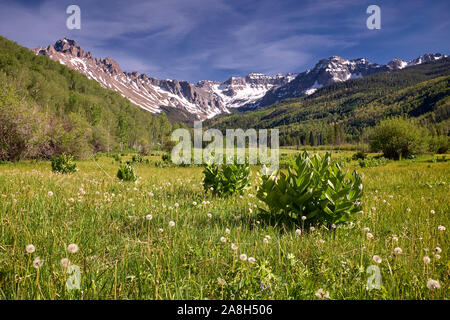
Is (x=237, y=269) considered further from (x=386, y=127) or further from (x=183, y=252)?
(x=386, y=127)

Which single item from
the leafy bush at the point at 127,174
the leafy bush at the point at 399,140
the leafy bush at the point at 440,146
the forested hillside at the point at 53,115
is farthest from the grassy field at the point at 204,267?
the leafy bush at the point at 440,146

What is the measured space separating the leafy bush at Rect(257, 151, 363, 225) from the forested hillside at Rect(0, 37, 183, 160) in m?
23.7

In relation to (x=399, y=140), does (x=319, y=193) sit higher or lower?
lower

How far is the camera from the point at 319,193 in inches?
147

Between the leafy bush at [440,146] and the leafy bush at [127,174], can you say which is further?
the leafy bush at [440,146]

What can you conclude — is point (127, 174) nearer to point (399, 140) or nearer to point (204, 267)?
point (204, 267)

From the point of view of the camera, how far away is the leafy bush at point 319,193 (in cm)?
371

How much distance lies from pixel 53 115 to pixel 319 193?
33078 millimetres

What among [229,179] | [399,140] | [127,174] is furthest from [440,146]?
[127,174]

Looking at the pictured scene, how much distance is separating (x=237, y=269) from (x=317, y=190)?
2.24 m

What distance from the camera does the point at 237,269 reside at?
200 cm

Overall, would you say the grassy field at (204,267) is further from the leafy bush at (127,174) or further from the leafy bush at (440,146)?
the leafy bush at (440,146)

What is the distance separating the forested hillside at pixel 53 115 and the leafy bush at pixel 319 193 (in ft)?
77.8

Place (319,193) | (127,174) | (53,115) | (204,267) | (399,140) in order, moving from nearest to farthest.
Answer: (204,267)
(319,193)
(127,174)
(53,115)
(399,140)
